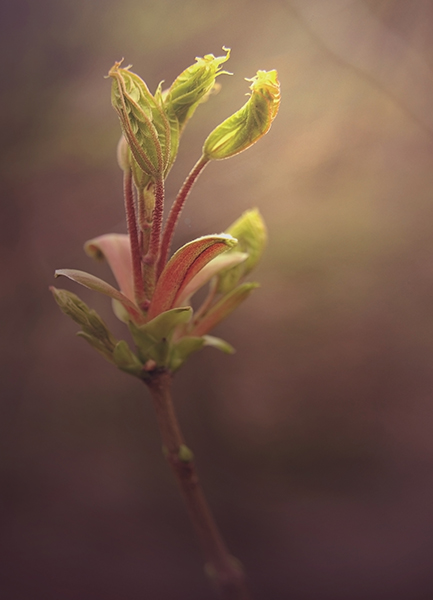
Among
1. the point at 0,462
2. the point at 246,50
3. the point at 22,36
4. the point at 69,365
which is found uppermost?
the point at 22,36

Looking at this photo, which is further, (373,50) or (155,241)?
(373,50)

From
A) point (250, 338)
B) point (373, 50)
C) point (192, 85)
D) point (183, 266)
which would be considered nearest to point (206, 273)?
point (183, 266)

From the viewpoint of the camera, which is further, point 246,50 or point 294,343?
point 294,343

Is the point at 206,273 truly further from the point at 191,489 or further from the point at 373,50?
the point at 373,50

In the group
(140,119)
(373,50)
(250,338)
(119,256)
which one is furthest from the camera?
(250,338)

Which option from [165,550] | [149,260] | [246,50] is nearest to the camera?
[149,260]

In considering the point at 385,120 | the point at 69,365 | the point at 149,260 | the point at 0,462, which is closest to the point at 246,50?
the point at 385,120

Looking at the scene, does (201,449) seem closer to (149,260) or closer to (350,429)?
(350,429)
